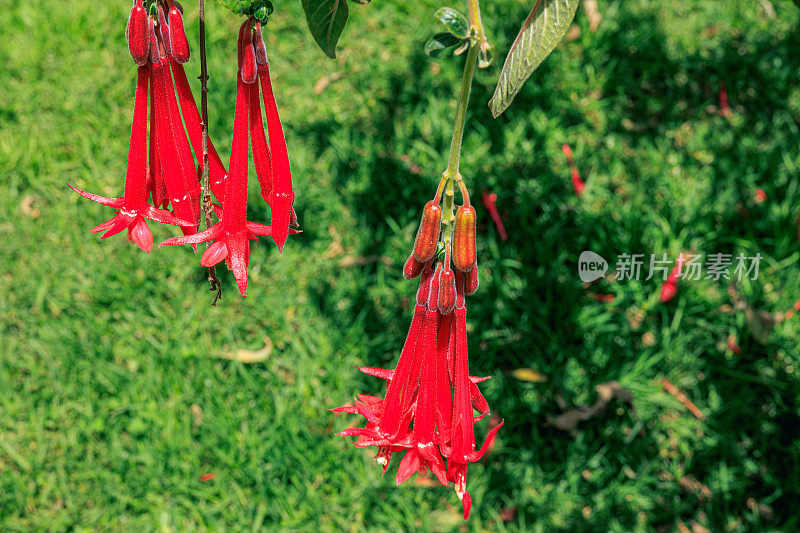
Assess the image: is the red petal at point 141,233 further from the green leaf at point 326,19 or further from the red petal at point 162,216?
the green leaf at point 326,19

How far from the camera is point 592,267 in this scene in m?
2.49

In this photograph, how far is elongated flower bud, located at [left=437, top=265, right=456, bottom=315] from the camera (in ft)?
3.10

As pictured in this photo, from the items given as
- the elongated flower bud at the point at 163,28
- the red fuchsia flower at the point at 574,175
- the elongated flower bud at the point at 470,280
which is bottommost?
the red fuchsia flower at the point at 574,175

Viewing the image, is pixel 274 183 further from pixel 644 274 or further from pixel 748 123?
pixel 748 123

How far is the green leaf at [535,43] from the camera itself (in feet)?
2.84

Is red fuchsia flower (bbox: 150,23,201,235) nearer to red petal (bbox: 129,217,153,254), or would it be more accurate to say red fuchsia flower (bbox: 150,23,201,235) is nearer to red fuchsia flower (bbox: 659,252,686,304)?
red petal (bbox: 129,217,153,254)

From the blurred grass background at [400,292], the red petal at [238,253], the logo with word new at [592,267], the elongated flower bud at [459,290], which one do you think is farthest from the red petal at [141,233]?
the logo with word new at [592,267]

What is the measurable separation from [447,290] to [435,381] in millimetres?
171

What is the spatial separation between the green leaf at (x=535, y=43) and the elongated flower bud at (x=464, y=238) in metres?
0.13

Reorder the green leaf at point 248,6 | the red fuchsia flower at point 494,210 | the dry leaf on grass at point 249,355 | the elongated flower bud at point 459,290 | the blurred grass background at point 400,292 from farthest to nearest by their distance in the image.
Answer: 1. the red fuchsia flower at point 494,210
2. the dry leaf on grass at point 249,355
3. the blurred grass background at point 400,292
4. the elongated flower bud at point 459,290
5. the green leaf at point 248,6

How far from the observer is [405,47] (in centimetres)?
296

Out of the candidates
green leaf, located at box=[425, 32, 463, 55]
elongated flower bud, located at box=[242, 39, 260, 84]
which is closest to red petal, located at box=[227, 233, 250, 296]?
elongated flower bud, located at box=[242, 39, 260, 84]

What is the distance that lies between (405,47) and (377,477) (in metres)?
1.77

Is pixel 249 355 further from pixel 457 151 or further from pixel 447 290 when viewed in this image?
pixel 457 151
